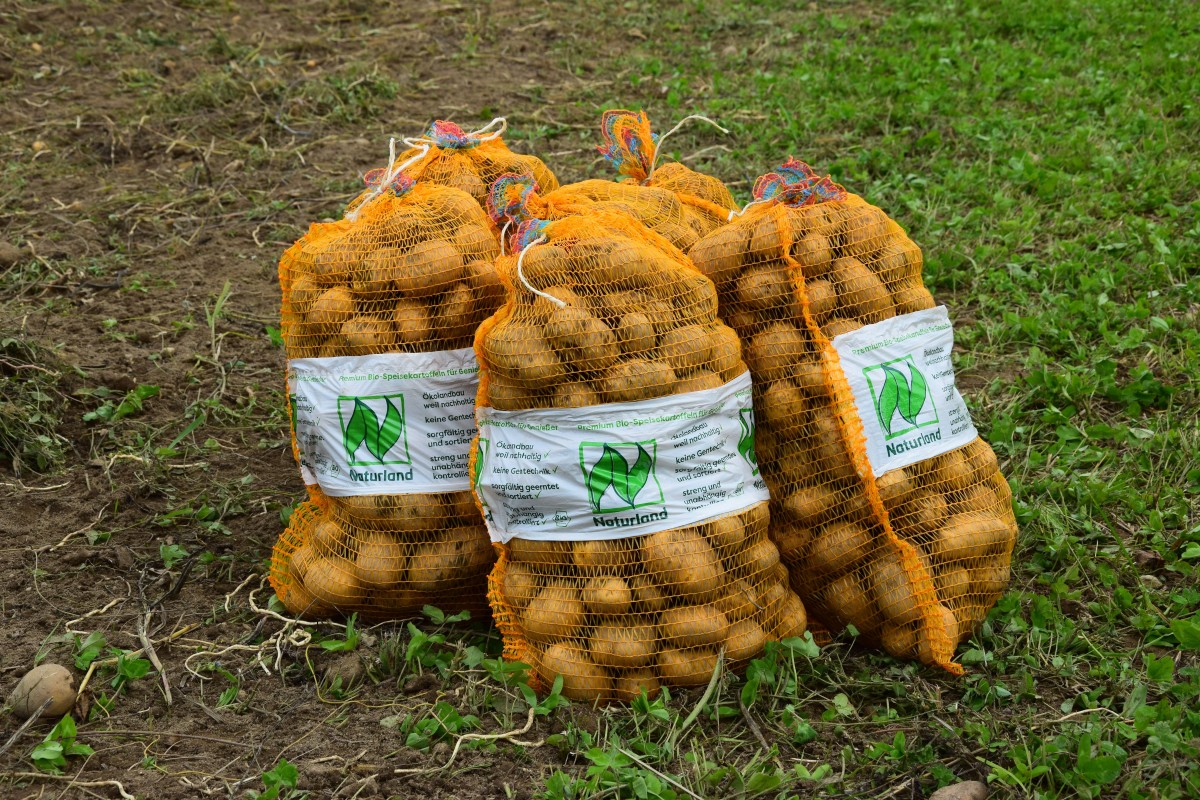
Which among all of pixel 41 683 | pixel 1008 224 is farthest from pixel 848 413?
pixel 1008 224

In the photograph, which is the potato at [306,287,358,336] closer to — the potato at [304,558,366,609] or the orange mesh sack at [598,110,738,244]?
the potato at [304,558,366,609]

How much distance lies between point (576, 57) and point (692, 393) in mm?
5096

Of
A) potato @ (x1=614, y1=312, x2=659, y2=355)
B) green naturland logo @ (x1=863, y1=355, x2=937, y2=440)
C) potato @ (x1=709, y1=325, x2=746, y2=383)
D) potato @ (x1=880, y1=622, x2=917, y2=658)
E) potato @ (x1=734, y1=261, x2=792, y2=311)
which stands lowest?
potato @ (x1=880, y1=622, x2=917, y2=658)

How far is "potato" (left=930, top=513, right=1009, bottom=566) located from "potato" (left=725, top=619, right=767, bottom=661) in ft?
1.57

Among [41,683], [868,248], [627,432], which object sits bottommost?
[41,683]

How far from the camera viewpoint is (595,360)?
2635 millimetres

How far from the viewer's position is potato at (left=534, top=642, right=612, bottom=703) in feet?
8.71

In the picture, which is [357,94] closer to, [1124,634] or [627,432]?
[627,432]

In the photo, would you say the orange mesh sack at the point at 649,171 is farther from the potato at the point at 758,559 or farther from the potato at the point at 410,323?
the potato at the point at 758,559

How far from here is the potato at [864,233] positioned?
9.46ft

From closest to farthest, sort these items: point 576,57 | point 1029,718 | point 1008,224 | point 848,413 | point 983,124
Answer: point 1029,718 < point 848,413 < point 1008,224 < point 983,124 < point 576,57

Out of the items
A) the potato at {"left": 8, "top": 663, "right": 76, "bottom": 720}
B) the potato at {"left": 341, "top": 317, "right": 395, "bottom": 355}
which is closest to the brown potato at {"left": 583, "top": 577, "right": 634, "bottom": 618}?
the potato at {"left": 341, "top": 317, "right": 395, "bottom": 355}

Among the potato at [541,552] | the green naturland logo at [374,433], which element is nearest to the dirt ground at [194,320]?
the potato at [541,552]

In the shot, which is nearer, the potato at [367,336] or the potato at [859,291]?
the potato at [859,291]
